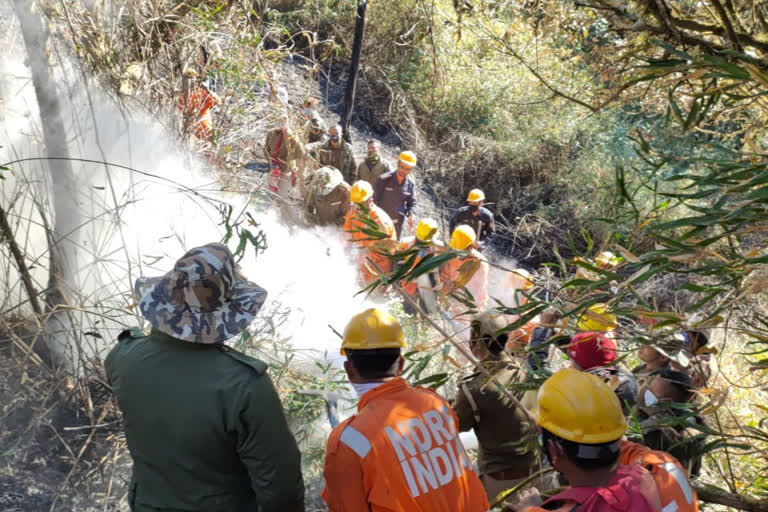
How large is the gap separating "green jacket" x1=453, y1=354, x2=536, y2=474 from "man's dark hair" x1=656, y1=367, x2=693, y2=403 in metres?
0.79

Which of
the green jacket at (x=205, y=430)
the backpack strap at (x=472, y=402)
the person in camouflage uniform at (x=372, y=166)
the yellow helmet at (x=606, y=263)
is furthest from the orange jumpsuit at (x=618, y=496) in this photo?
the person in camouflage uniform at (x=372, y=166)

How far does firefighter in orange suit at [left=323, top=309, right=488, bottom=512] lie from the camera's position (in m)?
2.10

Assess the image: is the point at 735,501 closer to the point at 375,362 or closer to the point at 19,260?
the point at 375,362

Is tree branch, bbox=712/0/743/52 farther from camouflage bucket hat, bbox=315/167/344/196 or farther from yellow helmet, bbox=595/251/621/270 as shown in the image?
camouflage bucket hat, bbox=315/167/344/196

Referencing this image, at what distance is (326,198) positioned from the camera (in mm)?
7996

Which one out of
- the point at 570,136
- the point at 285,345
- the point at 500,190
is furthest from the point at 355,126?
the point at 285,345

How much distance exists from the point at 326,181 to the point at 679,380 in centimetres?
529

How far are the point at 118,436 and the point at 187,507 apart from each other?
177 centimetres

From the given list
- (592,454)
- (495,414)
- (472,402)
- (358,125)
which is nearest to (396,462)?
(592,454)

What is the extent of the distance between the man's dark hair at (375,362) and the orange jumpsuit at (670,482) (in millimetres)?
874

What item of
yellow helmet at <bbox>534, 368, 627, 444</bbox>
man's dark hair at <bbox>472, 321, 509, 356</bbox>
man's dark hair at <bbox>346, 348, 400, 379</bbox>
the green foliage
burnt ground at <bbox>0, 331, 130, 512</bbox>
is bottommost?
burnt ground at <bbox>0, 331, 130, 512</bbox>

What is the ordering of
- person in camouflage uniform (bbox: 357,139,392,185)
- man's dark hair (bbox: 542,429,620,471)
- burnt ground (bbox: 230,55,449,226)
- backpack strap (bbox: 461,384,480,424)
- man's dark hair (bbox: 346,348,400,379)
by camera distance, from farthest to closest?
burnt ground (bbox: 230,55,449,226) < person in camouflage uniform (bbox: 357,139,392,185) < backpack strap (bbox: 461,384,480,424) < man's dark hair (bbox: 346,348,400,379) < man's dark hair (bbox: 542,429,620,471)

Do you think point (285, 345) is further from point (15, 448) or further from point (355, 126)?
point (355, 126)

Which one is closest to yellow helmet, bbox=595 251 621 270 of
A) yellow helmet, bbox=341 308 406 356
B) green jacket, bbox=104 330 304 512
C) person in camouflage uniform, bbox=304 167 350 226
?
yellow helmet, bbox=341 308 406 356
